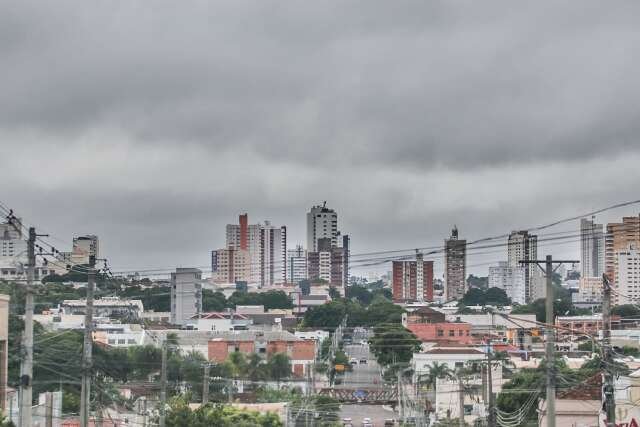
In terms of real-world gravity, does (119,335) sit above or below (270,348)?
above

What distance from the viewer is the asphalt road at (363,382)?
69.4 meters

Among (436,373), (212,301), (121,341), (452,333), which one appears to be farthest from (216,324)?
(212,301)

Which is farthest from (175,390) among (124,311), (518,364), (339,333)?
(339,333)

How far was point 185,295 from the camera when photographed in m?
139

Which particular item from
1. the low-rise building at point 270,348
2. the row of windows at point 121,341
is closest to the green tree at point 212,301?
the row of windows at point 121,341

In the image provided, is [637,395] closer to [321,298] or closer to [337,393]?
[337,393]

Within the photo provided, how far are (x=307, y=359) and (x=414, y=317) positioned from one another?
30.4 meters

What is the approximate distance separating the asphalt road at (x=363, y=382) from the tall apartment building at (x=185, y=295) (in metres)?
21.1

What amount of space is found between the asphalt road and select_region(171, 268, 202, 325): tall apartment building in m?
21.1

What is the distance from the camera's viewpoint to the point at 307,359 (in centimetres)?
8925

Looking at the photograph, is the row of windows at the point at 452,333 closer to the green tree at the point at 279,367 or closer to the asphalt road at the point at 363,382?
the asphalt road at the point at 363,382

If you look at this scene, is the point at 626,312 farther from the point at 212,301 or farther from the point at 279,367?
the point at 279,367

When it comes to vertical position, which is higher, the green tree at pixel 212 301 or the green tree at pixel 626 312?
the green tree at pixel 212 301

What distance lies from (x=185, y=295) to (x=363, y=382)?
Answer: 56579 millimetres
